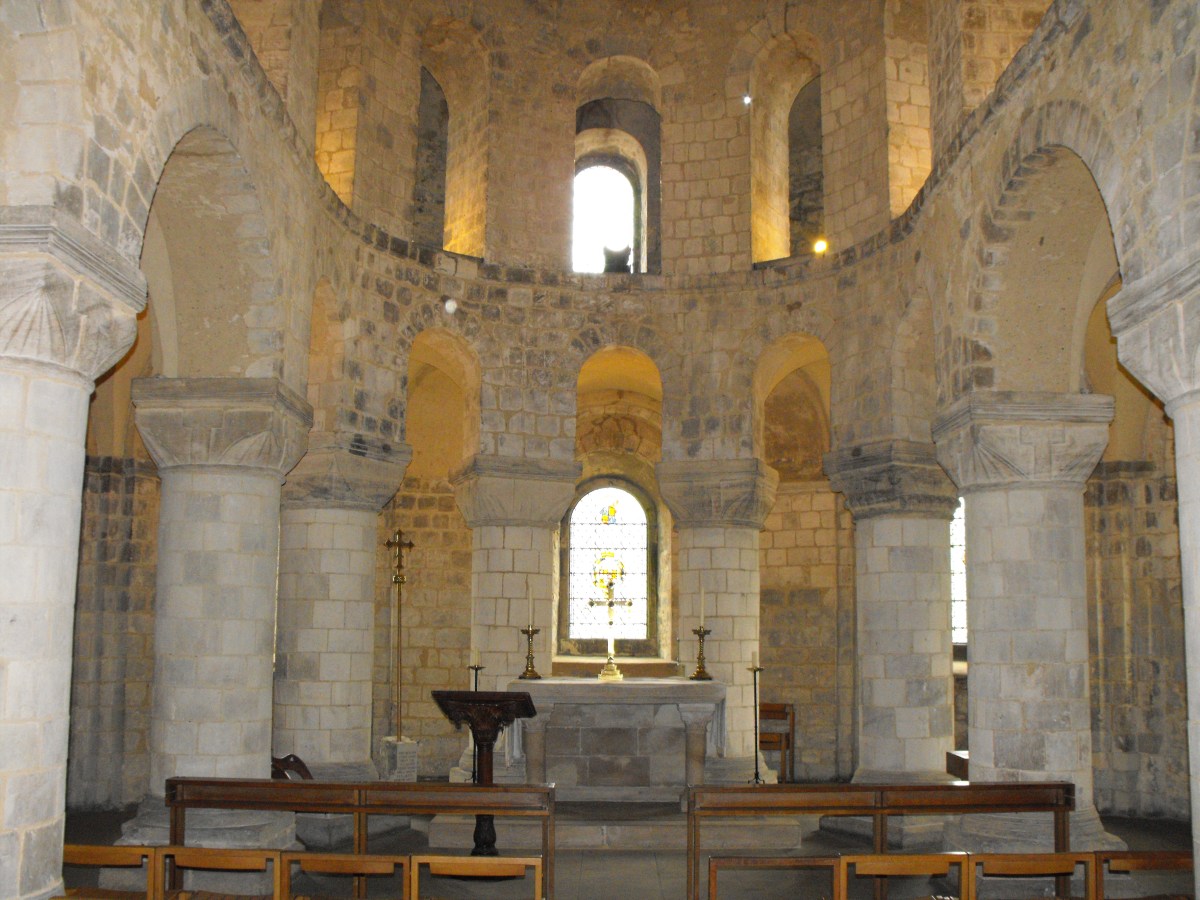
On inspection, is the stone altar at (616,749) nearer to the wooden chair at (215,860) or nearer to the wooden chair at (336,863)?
the wooden chair at (336,863)

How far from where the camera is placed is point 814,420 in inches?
642

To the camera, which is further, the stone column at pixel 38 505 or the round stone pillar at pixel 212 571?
the round stone pillar at pixel 212 571


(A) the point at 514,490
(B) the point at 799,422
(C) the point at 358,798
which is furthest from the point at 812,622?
(C) the point at 358,798

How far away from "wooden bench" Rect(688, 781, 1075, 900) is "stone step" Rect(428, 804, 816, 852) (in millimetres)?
2707

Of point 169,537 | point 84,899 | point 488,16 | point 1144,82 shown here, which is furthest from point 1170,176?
A: point 488,16

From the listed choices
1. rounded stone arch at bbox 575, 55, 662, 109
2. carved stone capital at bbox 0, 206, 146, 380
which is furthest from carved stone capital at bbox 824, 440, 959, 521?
carved stone capital at bbox 0, 206, 146, 380

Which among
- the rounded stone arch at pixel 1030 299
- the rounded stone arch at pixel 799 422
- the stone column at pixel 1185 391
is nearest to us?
the stone column at pixel 1185 391

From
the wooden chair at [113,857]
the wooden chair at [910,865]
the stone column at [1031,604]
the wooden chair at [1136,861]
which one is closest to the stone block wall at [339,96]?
the stone column at [1031,604]

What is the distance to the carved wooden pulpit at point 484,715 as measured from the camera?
372 inches

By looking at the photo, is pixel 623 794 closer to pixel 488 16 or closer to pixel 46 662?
pixel 46 662

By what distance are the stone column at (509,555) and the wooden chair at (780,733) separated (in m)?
2.98

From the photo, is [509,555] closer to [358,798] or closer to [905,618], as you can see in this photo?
[905,618]

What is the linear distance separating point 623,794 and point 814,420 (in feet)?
21.7

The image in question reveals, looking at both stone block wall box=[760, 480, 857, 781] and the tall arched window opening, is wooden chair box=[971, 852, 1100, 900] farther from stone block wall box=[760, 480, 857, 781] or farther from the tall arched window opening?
the tall arched window opening
